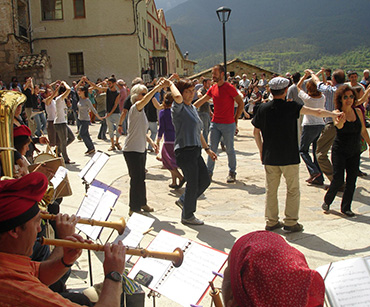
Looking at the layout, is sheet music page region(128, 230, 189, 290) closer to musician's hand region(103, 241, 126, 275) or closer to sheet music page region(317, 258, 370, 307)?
musician's hand region(103, 241, 126, 275)

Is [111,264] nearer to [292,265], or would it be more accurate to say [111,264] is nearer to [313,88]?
[292,265]

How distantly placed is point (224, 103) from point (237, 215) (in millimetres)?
2415

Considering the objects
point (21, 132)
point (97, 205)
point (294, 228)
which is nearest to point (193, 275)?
point (97, 205)

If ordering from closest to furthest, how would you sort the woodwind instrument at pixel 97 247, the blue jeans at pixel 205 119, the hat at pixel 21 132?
the woodwind instrument at pixel 97 247, the hat at pixel 21 132, the blue jeans at pixel 205 119

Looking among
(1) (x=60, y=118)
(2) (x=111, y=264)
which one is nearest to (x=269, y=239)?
(2) (x=111, y=264)

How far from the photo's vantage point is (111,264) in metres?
2.14

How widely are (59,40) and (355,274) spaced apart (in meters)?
29.1

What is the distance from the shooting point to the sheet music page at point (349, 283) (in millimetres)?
1863

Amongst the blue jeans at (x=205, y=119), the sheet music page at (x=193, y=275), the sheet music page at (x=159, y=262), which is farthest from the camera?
the blue jeans at (x=205, y=119)

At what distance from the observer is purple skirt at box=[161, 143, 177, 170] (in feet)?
23.7

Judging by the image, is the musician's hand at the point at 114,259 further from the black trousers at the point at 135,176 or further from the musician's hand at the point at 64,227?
Answer: the black trousers at the point at 135,176

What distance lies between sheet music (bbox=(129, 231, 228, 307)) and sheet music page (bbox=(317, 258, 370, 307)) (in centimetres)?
76

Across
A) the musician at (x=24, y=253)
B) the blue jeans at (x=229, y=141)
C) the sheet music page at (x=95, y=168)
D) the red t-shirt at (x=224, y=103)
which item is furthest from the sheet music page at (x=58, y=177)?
Answer: the red t-shirt at (x=224, y=103)

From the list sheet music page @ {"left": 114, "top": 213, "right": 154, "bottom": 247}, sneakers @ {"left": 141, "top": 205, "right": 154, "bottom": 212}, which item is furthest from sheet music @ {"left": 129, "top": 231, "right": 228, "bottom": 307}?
sneakers @ {"left": 141, "top": 205, "right": 154, "bottom": 212}
